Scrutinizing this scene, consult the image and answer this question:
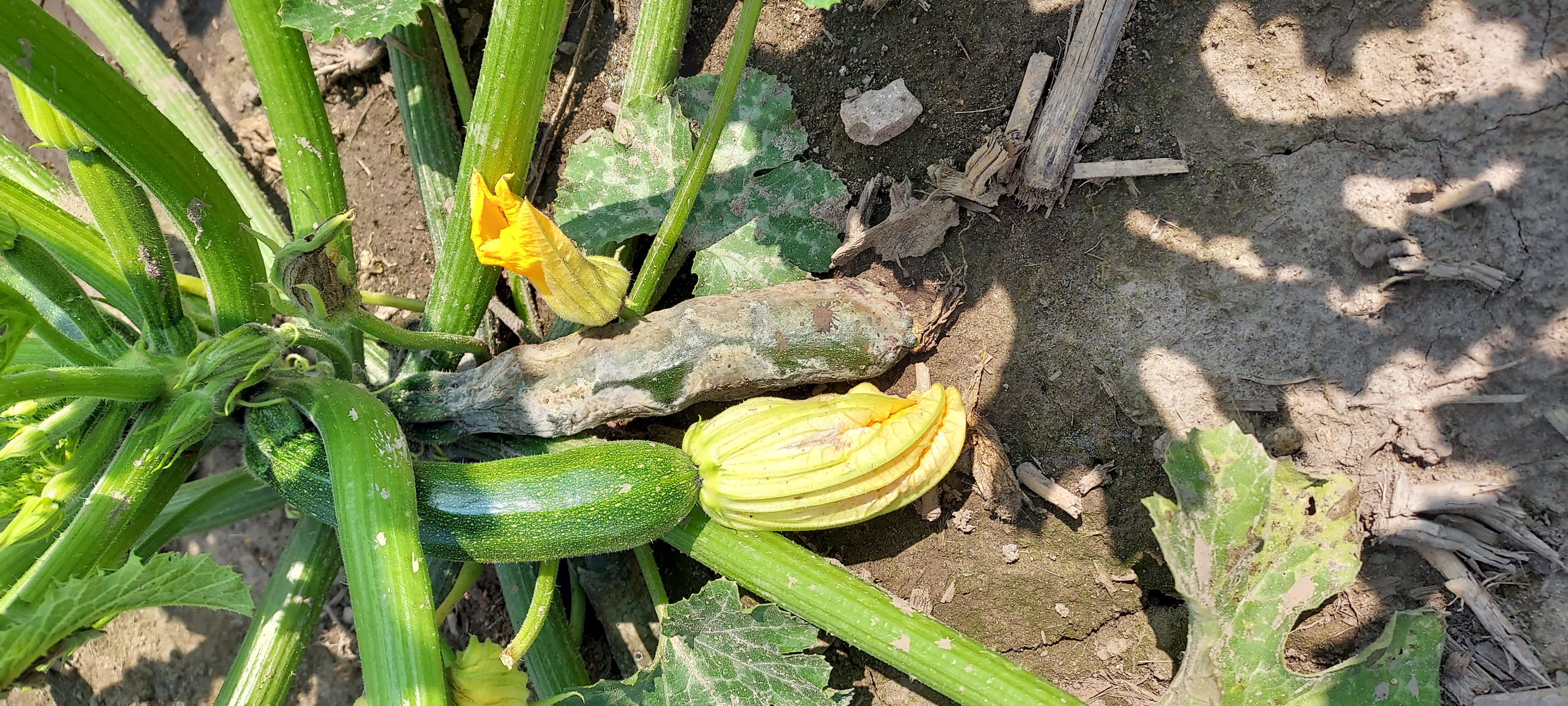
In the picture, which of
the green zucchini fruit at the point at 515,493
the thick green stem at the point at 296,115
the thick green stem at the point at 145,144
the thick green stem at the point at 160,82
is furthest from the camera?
the thick green stem at the point at 160,82

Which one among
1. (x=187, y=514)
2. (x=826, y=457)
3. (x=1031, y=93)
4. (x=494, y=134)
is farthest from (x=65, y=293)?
(x=1031, y=93)

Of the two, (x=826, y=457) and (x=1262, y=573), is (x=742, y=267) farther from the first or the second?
(x=1262, y=573)

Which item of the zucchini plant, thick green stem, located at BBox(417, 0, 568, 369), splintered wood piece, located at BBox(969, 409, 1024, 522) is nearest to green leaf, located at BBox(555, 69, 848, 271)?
the zucchini plant

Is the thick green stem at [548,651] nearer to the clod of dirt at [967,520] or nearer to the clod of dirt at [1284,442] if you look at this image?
the clod of dirt at [967,520]

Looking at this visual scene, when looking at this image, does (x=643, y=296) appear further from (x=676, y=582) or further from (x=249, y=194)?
(x=249, y=194)

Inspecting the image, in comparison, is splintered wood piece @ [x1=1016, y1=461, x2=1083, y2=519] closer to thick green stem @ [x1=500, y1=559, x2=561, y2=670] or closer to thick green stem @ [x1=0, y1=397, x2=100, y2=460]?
thick green stem @ [x1=500, y1=559, x2=561, y2=670]

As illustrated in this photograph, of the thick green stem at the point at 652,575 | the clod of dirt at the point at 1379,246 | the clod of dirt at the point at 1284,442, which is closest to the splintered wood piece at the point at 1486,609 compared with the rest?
the clod of dirt at the point at 1284,442
